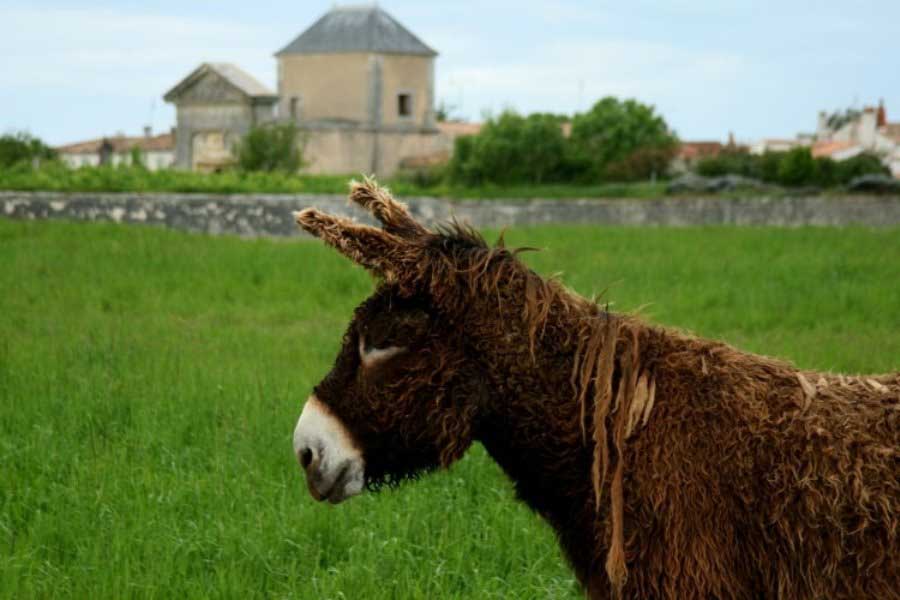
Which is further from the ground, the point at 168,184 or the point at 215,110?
the point at 215,110

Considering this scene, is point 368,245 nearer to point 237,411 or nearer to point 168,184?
point 237,411

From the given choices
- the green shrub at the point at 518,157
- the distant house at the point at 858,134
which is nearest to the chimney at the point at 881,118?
the distant house at the point at 858,134

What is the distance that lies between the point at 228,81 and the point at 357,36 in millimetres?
6333

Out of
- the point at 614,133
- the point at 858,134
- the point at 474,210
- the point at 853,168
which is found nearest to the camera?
the point at 474,210

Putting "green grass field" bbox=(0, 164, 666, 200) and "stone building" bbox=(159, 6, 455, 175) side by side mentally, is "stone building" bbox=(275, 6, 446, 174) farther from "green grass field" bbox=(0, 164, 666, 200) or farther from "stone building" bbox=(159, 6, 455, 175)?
"green grass field" bbox=(0, 164, 666, 200)

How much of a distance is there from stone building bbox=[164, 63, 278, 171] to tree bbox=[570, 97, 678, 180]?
1494 cm

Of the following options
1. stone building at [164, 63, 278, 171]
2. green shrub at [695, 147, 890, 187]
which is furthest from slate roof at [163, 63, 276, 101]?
green shrub at [695, 147, 890, 187]

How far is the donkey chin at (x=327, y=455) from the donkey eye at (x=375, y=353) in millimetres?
165

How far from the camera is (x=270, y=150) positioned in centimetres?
4372

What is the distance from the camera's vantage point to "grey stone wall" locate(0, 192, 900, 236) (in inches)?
928

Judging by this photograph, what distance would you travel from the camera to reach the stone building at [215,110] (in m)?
57.2

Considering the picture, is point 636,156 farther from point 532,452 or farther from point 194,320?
point 532,452

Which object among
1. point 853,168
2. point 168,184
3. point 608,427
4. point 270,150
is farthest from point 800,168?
point 608,427

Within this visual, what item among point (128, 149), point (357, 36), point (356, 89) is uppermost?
point (357, 36)
